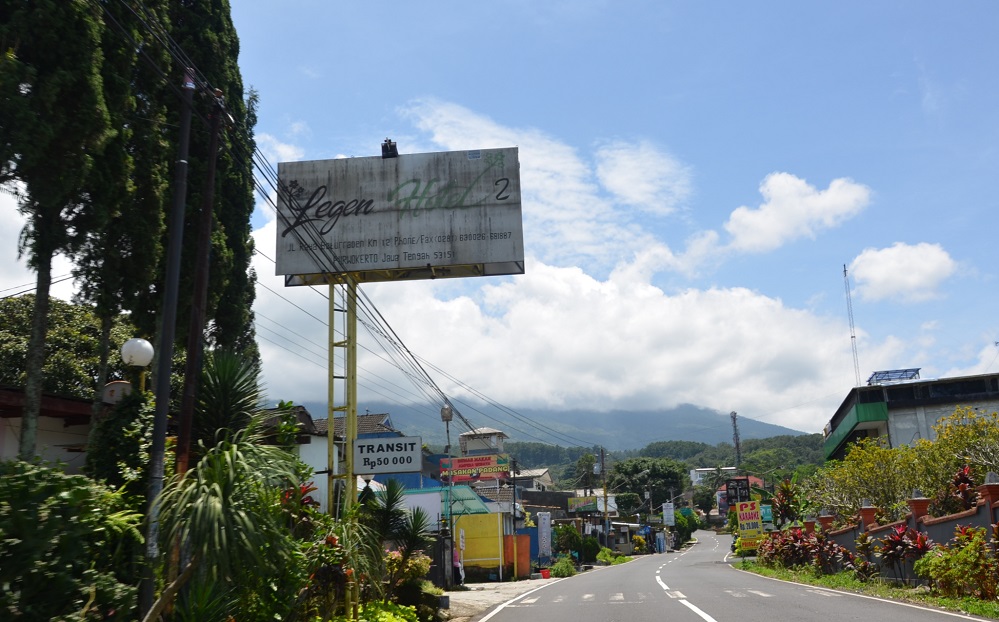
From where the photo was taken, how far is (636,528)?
96062 millimetres

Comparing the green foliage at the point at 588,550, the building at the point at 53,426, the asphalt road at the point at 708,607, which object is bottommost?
the green foliage at the point at 588,550

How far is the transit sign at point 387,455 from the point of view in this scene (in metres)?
16.6

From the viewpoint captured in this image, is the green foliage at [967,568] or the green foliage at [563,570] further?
the green foliage at [563,570]

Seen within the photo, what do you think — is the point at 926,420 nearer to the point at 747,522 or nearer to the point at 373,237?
the point at 747,522

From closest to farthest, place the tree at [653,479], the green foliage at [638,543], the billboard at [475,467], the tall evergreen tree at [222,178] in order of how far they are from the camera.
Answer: the tall evergreen tree at [222,178]
the billboard at [475,467]
the green foliage at [638,543]
the tree at [653,479]

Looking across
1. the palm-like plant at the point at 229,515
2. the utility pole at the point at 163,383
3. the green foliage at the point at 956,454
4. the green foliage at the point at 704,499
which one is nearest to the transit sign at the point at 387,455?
the palm-like plant at the point at 229,515

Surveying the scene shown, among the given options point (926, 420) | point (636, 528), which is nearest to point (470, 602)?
point (926, 420)

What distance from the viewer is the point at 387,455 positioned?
1683 centimetres

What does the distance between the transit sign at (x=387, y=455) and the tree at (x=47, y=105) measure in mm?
6280

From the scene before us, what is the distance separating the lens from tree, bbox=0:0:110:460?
1287cm

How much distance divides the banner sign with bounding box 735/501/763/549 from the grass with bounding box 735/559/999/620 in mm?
14658

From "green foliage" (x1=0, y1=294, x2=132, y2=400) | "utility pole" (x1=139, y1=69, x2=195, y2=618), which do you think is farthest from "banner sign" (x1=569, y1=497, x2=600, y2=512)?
"utility pole" (x1=139, y1=69, x2=195, y2=618)

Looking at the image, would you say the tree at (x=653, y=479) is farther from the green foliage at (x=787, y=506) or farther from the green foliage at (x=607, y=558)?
the green foliage at (x=787, y=506)

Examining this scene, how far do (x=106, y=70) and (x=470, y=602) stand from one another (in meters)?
17.9
